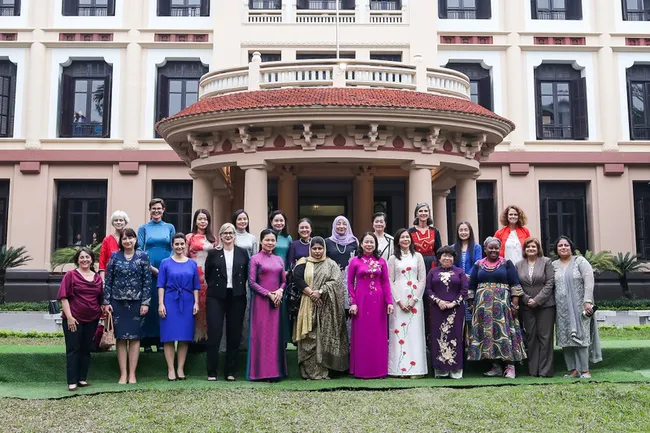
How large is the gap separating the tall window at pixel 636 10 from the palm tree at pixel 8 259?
71.5ft

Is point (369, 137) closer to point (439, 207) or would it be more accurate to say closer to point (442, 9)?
point (439, 207)

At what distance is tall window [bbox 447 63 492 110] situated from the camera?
21672 mm

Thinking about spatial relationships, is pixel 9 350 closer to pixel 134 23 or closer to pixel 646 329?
pixel 646 329

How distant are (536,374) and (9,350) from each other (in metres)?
6.97

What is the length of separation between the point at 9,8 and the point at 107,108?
192 inches

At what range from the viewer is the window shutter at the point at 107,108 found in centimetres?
2123

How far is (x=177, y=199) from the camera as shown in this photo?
21.1 m

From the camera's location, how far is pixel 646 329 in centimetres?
1345

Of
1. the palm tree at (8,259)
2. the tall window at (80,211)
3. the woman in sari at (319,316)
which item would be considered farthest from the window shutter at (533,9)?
the palm tree at (8,259)

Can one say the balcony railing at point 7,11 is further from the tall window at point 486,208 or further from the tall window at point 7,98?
the tall window at point 486,208

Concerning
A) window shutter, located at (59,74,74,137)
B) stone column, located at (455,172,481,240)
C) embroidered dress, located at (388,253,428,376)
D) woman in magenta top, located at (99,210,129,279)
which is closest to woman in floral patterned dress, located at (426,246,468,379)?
embroidered dress, located at (388,253,428,376)

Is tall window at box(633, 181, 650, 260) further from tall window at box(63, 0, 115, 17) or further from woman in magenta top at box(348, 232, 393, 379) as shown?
tall window at box(63, 0, 115, 17)

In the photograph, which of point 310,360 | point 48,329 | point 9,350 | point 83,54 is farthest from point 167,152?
point 310,360

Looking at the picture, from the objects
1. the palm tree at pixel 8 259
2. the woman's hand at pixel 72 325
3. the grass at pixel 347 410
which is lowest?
the grass at pixel 347 410
